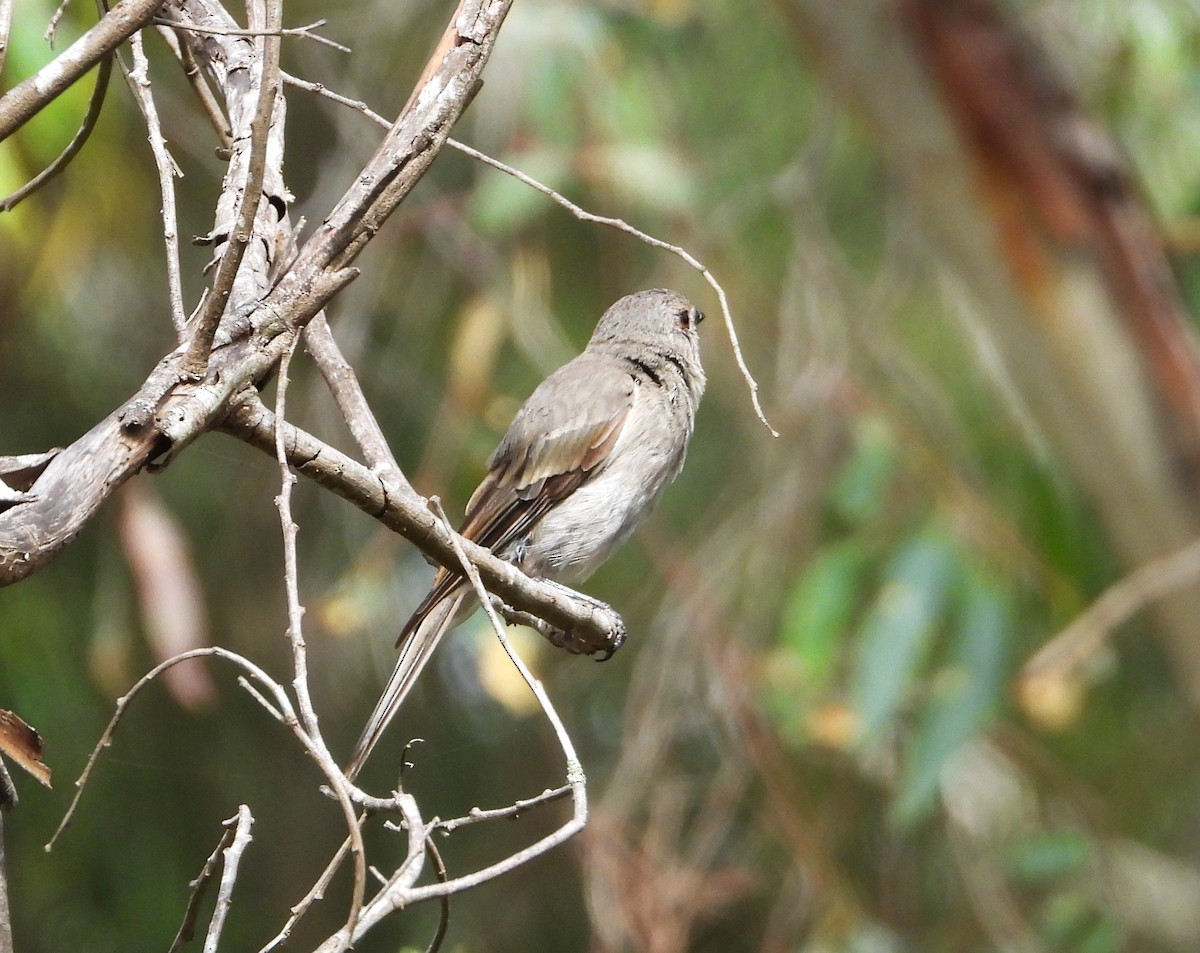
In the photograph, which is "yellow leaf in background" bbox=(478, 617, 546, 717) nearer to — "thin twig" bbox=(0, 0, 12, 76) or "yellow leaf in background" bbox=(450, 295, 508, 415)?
"yellow leaf in background" bbox=(450, 295, 508, 415)

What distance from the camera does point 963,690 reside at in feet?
17.1

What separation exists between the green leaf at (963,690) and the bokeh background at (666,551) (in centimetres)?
2

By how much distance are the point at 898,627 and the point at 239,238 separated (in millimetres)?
3982

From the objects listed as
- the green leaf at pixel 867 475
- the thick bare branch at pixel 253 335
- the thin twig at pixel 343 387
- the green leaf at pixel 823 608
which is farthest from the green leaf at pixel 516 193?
the thick bare branch at pixel 253 335

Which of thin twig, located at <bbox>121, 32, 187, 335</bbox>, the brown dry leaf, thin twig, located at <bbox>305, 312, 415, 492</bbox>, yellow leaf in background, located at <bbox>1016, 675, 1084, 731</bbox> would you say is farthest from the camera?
yellow leaf in background, located at <bbox>1016, 675, 1084, 731</bbox>

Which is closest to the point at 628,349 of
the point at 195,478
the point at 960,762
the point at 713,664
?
the point at 713,664

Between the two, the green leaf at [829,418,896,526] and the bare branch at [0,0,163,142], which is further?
the green leaf at [829,418,896,526]

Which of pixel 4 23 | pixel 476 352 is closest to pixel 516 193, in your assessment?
pixel 476 352

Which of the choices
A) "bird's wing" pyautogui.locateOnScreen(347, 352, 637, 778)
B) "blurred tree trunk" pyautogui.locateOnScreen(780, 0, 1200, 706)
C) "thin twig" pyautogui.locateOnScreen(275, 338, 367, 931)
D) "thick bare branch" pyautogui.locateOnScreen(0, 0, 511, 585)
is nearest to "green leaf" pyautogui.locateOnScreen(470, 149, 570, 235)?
"blurred tree trunk" pyautogui.locateOnScreen(780, 0, 1200, 706)

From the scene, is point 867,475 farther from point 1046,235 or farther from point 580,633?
point 580,633

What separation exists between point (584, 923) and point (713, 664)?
6.29 feet

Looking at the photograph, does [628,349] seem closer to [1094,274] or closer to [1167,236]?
[1094,274]

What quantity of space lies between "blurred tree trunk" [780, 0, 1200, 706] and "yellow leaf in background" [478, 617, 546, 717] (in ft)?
7.19

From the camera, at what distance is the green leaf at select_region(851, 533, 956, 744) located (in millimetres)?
4937
